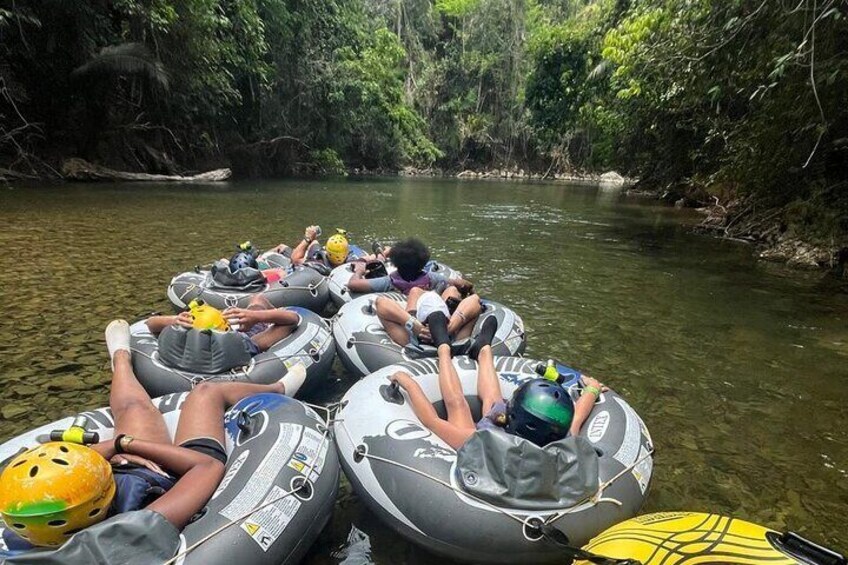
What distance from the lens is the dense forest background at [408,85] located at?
7316mm

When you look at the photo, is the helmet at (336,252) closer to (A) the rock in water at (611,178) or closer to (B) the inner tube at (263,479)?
(B) the inner tube at (263,479)

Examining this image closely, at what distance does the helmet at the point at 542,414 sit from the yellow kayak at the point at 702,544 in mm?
534

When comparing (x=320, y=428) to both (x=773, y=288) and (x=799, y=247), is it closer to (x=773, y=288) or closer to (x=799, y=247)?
(x=773, y=288)

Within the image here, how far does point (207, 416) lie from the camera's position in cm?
277

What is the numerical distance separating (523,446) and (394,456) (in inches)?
26.2

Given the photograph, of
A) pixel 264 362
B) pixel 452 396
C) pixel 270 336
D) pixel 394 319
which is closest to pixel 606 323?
pixel 394 319

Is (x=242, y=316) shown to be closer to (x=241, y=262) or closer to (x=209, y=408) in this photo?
(x=209, y=408)

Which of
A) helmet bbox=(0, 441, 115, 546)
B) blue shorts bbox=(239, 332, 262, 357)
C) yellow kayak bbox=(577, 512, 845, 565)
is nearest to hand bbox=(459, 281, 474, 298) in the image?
blue shorts bbox=(239, 332, 262, 357)

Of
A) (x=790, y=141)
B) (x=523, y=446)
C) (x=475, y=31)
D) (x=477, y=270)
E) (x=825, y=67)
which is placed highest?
(x=475, y=31)

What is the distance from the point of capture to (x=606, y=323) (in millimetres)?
5934

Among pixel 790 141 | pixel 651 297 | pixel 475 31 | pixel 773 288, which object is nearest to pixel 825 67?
pixel 790 141

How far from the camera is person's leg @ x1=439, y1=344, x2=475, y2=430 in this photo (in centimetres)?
305

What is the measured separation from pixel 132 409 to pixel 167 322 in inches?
45.2

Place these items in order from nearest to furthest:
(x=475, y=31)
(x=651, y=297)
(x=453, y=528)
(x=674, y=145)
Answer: (x=453, y=528)
(x=651, y=297)
(x=674, y=145)
(x=475, y=31)
